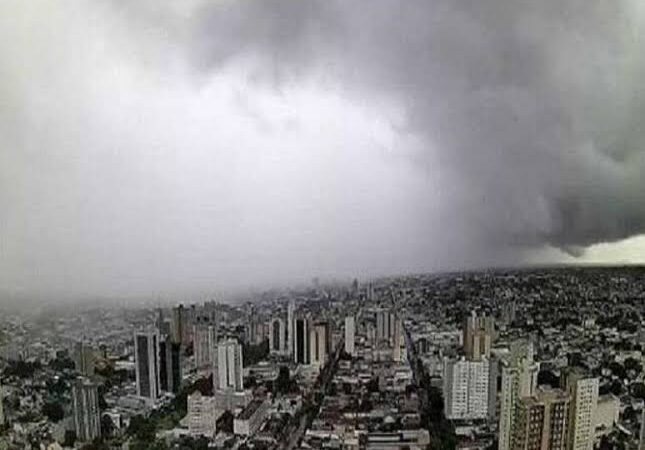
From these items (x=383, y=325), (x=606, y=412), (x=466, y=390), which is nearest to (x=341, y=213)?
(x=383, y=325)

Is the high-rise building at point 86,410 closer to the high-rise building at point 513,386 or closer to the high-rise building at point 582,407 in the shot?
the high-rise building at point 513,386

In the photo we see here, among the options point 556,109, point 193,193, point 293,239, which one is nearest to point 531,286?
point 556,109

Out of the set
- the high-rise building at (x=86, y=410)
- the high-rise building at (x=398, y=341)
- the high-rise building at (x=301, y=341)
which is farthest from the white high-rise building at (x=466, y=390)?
the high-rise building at (x=86, y=410)

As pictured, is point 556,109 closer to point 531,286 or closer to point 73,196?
point 531,286

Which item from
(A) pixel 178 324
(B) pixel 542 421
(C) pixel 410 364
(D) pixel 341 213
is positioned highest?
(D) pixel 341 213

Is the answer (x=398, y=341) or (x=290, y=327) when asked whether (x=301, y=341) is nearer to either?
Result: (x=290, y=327)

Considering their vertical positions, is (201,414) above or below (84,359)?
below
